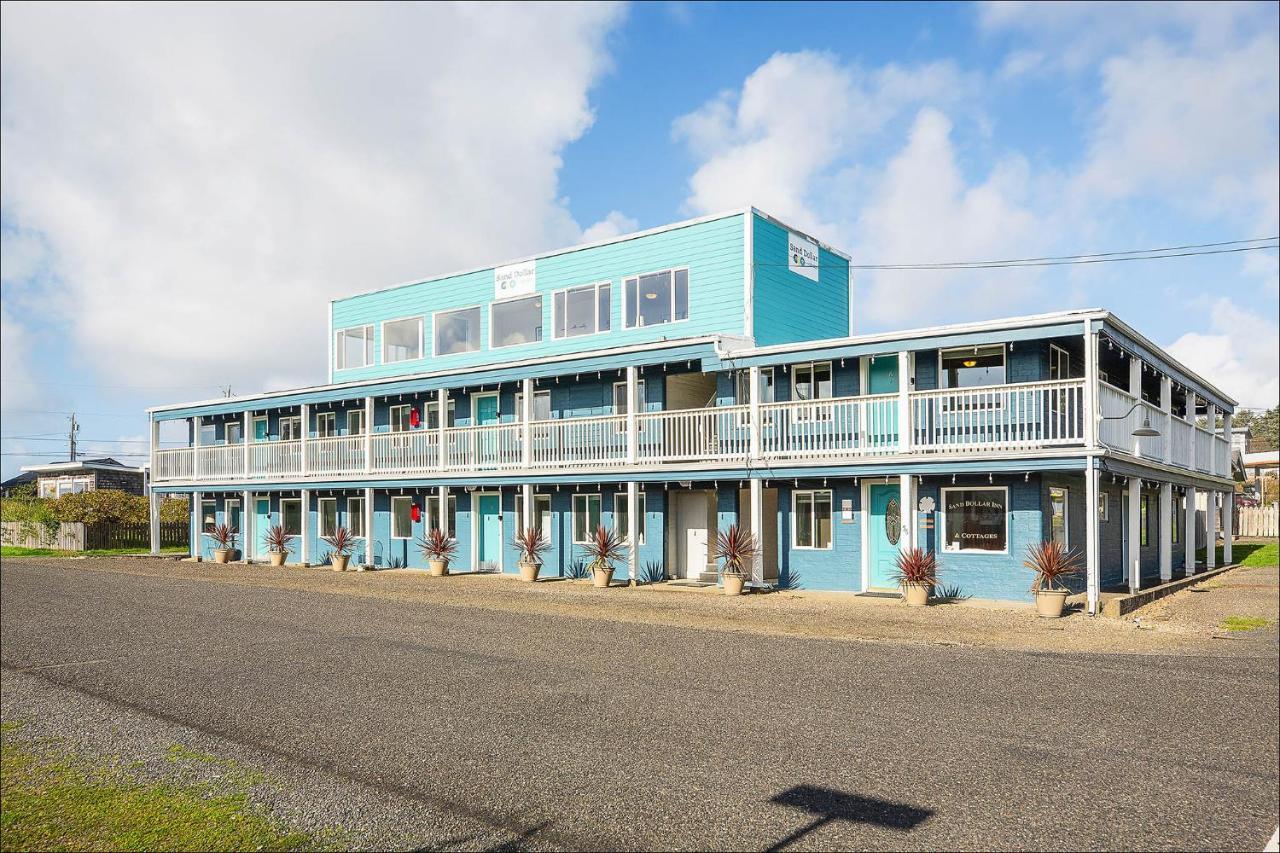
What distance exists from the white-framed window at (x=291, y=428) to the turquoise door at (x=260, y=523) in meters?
2.29

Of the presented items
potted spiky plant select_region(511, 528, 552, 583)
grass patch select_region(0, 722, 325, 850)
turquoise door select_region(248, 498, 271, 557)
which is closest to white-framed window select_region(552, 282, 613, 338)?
potted spiky plant select_region(511, 528, 552, 583)

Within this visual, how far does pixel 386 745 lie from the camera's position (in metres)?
8.23

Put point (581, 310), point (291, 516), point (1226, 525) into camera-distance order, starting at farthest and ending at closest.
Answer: point (291, 516) → point (1226, 525) → point (581, 310)

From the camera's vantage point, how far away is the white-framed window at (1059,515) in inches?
742

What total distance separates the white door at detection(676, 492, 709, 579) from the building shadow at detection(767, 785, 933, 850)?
1700cm

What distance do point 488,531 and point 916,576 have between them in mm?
13483

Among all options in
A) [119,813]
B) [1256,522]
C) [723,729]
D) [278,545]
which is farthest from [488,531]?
[1256,522]

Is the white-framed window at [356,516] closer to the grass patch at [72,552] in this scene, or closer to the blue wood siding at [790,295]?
the grass patch at [72,552]

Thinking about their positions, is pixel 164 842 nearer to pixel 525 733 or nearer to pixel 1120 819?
pixel 525 733

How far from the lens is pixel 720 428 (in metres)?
22.1

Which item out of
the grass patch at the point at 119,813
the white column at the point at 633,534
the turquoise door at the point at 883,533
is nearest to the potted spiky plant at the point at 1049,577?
the turquoise door at the point at 883,533

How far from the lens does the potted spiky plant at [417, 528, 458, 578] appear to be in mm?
26109

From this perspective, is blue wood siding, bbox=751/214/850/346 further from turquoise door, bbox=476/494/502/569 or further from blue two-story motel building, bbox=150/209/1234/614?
turquoise door, bbox=476/494/502/569

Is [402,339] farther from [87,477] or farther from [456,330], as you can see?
[87,477]
